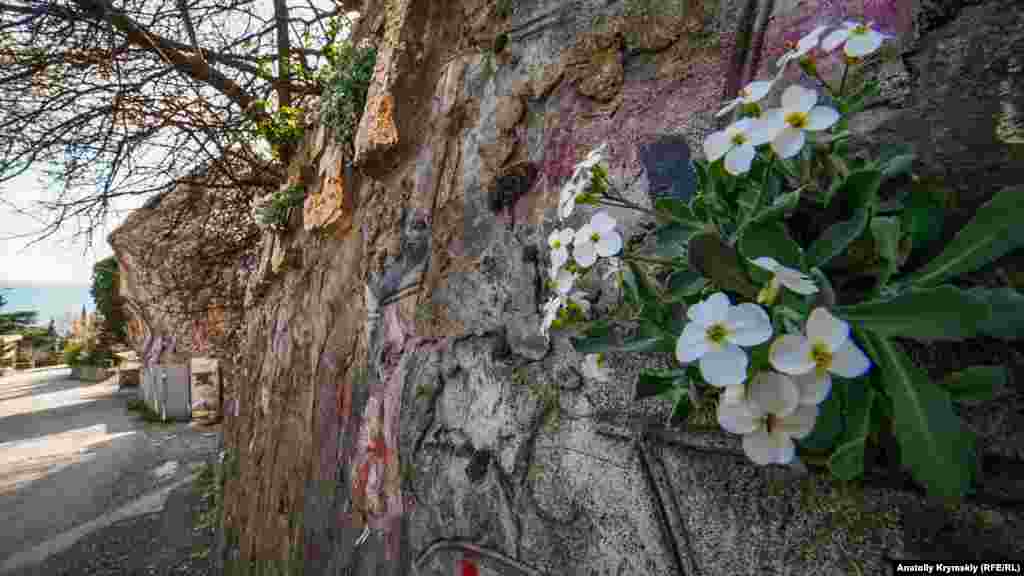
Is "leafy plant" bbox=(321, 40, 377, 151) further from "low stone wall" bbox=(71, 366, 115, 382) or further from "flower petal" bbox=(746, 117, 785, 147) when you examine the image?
"low stone wall" bbox=(71, 366, 115, 382)

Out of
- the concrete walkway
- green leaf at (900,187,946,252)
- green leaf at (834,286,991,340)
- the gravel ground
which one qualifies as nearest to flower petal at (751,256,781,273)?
green leaf at (834,286,991,340)

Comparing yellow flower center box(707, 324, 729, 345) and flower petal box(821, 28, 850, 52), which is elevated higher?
flower petal box(821, 28, 850, 52)

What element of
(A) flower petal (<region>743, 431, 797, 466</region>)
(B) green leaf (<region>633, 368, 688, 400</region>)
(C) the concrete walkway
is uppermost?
(B) green leaf (<region>633, 368, 688, 400</region>)

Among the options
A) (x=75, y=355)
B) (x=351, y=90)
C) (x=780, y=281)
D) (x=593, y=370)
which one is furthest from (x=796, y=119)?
(x=75, y=355)

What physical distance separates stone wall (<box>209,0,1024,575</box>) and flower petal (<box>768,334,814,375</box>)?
32cm

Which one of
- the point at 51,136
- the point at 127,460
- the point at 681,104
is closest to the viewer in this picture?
the point at 681,104

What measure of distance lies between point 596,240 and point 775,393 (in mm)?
380

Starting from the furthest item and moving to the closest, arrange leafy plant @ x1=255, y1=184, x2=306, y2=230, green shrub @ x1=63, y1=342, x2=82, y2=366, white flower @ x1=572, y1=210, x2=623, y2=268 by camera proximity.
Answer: green shrub @ x1=63, y1=342, x2=82, y2=366, leafy plant @ x1=255, y1=184, x2=306, y2=230, white flower @ x1=572, y1=210, x2=623, y2=268

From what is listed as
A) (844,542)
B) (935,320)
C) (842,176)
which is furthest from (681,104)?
(844,542)

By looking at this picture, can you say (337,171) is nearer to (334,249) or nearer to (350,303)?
(334,249)

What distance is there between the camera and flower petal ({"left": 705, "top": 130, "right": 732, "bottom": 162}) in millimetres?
630

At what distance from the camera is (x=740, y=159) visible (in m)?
0.61

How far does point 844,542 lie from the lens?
697 millimetres

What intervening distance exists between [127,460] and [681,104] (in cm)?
919
